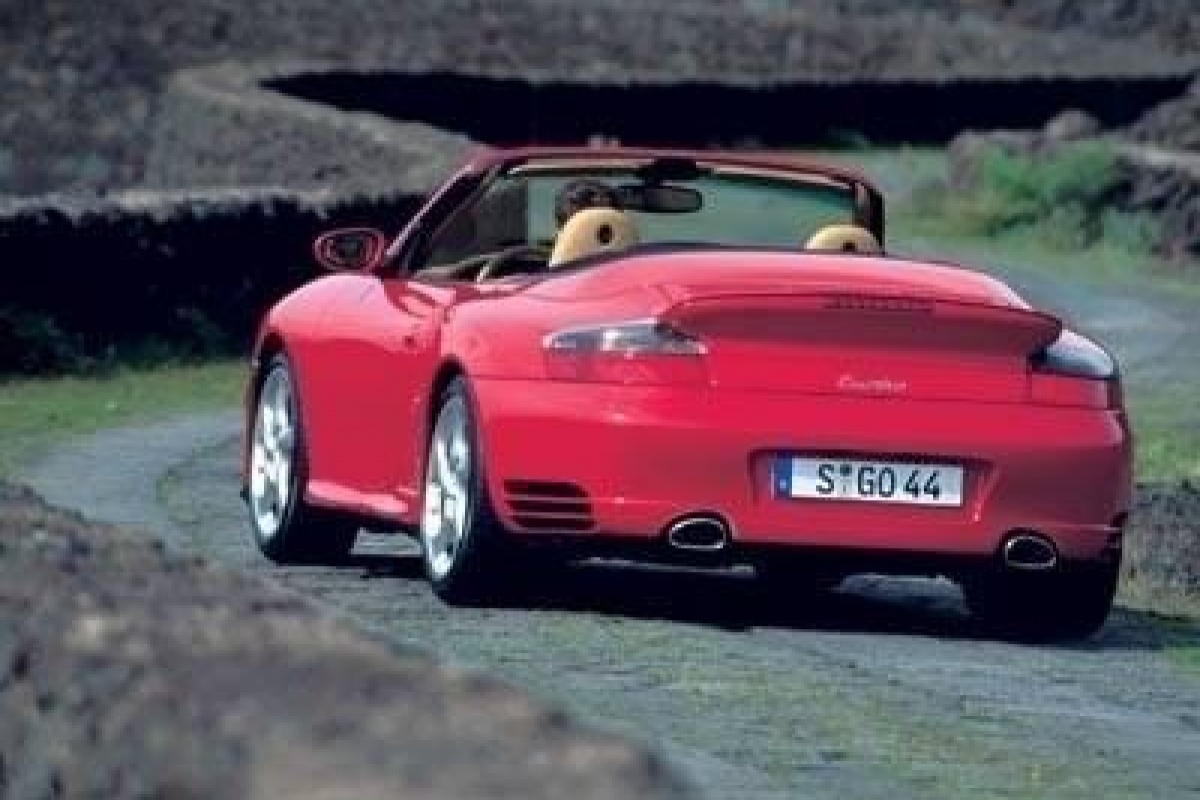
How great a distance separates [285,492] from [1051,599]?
8.51 ft

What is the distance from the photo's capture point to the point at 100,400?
1019 inches

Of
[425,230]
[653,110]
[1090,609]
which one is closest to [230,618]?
[1090,609]

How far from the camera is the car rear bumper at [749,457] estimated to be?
14.0 metres

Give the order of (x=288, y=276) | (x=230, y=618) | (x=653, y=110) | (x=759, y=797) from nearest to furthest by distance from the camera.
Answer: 1. (x=230, y=618)
2. (x=759, y=797)
3. (x=288, y=276)
4. (x=653, y=110)

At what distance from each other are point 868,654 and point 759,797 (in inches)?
133

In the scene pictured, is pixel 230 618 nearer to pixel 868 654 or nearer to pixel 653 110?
pixel 868 654

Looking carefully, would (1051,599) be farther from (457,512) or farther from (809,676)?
(809,676)

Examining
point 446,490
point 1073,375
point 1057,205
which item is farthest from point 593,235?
point 1057,205

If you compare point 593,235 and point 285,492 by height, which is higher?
point 593,235

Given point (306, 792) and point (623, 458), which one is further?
point (623, 458)

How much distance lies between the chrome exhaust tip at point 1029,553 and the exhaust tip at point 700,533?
0.74 metres

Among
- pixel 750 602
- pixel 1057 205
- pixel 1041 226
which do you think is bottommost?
pixel 1041 226

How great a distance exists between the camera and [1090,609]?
1473 centimetres

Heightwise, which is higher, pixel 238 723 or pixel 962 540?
pixel 238 723
